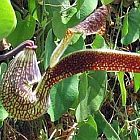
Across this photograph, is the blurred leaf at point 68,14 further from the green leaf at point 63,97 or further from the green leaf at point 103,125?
the green leaf at point 103,125

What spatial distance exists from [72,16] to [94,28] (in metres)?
0.45

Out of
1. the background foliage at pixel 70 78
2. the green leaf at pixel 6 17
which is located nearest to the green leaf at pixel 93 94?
the background foliage at pixel 70 78

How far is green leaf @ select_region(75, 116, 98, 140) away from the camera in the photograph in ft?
4.64

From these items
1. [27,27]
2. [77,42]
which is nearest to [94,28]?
[77,42]

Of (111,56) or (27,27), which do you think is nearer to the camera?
(111,56)

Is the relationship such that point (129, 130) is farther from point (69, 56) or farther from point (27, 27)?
point (69, 56)

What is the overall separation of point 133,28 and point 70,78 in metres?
0.45

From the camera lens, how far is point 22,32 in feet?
4.34

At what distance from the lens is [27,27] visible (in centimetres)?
134

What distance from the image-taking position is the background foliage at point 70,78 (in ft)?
3.96

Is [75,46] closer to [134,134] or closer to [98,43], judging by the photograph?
[98,43]

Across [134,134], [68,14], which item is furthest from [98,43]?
[134,134]

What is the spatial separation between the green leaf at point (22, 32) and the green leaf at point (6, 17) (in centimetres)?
41

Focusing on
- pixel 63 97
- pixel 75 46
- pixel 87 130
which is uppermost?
pixel 75 46
